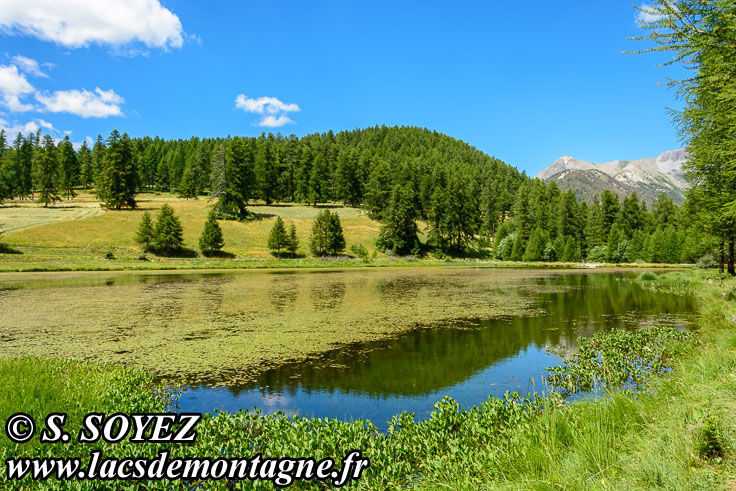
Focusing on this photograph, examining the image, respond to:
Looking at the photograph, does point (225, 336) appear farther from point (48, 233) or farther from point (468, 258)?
point (468, 258)

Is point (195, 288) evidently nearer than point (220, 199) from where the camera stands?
Yes

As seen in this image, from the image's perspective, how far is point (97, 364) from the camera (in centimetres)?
1036

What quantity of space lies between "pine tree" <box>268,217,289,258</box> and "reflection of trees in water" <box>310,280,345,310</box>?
32.3m

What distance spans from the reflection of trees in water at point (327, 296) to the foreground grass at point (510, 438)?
48.3 ft

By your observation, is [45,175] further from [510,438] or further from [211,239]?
[510,438]

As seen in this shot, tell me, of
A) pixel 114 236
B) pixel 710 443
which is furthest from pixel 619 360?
pixel 114 236

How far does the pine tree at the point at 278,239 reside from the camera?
63969 millimetres

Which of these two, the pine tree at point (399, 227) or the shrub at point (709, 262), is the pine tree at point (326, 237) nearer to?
the pine tree at point (399, 227)

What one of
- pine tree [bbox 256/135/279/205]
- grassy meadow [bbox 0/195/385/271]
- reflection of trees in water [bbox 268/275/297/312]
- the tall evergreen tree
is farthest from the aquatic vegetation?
pine tree [bbox 256/135/279/205]

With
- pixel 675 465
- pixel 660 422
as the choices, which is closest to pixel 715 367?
pixel 660 422

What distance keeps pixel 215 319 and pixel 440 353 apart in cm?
1124

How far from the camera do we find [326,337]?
15.2 metres

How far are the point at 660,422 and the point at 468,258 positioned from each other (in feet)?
258

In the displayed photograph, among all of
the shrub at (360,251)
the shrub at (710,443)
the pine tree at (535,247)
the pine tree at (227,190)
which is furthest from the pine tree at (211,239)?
the shrub at (710,443)
